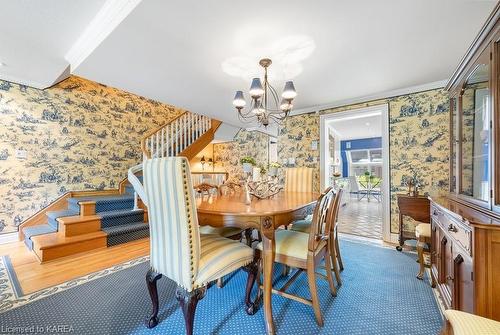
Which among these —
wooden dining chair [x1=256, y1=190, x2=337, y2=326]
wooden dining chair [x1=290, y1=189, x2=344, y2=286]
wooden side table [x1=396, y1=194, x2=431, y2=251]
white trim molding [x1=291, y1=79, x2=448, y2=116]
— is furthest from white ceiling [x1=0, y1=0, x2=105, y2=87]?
wooden side table [x1=396, y1=194, x2=431, y2=251]

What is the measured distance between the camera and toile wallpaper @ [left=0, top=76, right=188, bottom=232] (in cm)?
324

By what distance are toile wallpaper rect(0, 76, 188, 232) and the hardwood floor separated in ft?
2.76

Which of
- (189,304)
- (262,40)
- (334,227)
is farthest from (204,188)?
(262,40)

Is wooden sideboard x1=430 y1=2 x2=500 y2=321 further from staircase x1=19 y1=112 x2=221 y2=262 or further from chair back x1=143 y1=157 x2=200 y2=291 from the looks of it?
staircase x1=19 y1=112 x2=221 y2=262

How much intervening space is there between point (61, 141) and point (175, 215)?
12.9ft

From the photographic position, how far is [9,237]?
3.17m

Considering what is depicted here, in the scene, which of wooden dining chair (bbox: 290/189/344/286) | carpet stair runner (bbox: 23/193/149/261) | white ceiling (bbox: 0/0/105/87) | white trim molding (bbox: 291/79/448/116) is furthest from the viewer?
white trim molding (bbox: 291/79/448/116)

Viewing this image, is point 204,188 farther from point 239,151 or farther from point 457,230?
point 239,151

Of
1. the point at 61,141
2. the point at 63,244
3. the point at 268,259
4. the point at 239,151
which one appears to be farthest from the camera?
the point at 239,151

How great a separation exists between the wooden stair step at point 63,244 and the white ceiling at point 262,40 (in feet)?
7.10

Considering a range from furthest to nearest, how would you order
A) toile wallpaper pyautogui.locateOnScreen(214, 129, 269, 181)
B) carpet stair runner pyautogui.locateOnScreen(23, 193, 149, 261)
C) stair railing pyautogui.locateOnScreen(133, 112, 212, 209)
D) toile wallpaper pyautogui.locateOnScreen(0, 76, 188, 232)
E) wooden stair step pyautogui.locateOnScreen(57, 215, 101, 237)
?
toile wallpaper pyautogui.locateOnScreen(214, 129, 269, 181) → stair railing pyautogui.locateOnScreen(133, 112, 212, 209) → toile wallpaper pyautogui.locateOnScreen(0, 76, 188, 232) → wooden stair step pyautogui.locateOnScreen(57, 215, 101, 237) → carpet stair runner pyautogui.locateOnScreen(23, 193, 149, 261)

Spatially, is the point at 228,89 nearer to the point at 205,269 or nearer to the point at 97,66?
the point at 97,66

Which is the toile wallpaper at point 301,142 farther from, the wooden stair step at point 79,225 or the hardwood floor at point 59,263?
the wooden stair step at point 79,225

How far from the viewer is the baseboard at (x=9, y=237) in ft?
10.2
